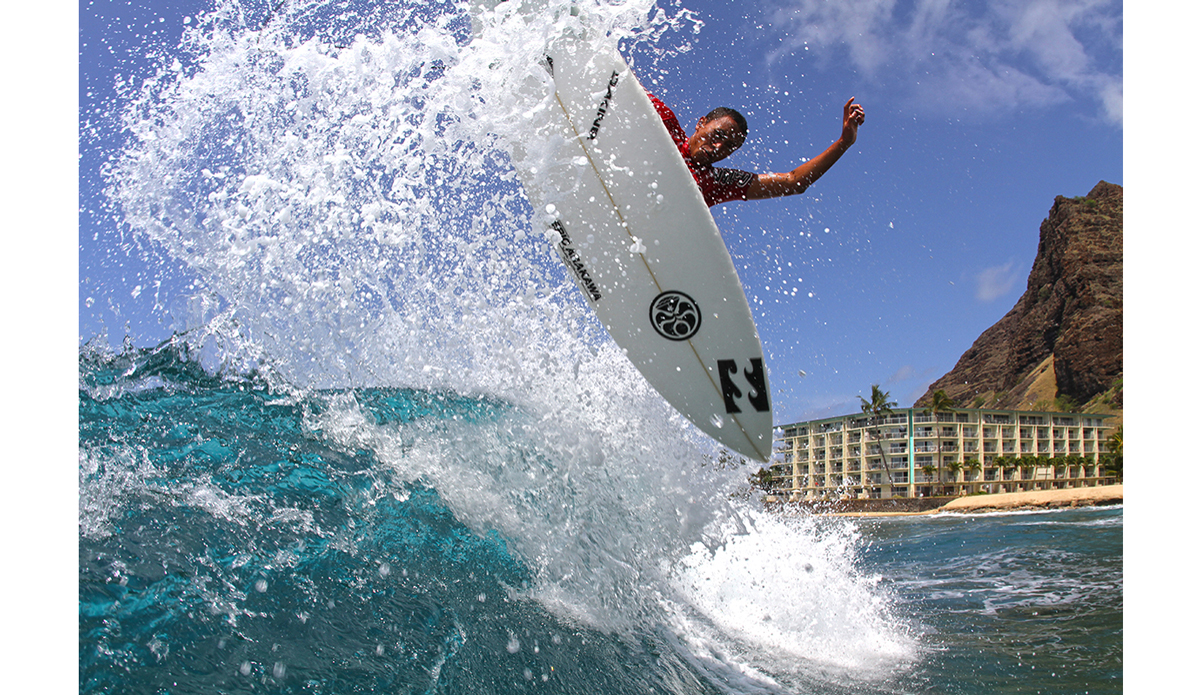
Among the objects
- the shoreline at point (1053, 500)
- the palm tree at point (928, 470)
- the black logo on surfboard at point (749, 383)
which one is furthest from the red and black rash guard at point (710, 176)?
the palm tree at point (928, 470)

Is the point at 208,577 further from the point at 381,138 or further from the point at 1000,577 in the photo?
the point at 1000,577

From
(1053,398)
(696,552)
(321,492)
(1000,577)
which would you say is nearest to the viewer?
(321,492)

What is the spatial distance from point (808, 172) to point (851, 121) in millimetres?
339

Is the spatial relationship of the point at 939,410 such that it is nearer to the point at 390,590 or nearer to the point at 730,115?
the point at 730,115

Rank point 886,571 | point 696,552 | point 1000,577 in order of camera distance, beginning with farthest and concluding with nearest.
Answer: point 886,571 < point 1000,577 < point 696,552

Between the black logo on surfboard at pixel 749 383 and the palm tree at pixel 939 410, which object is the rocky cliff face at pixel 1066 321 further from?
the black logo on surfboard at pixel 749 383

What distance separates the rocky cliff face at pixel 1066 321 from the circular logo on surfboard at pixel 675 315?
70252mm

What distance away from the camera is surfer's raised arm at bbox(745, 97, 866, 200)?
3490mm

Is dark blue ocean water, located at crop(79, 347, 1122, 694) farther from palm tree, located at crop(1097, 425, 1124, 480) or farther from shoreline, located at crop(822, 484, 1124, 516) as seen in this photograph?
palm tree, located at crop(1097, 425, 1124, 480)

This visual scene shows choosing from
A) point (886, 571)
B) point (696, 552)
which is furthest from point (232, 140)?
point (886, 571)

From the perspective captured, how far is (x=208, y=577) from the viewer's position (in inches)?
92.3

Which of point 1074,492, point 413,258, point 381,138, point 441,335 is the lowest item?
point 1074,492

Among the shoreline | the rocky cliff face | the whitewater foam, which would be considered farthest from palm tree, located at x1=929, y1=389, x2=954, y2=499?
the whitewater foam

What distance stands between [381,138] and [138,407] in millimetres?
1972
